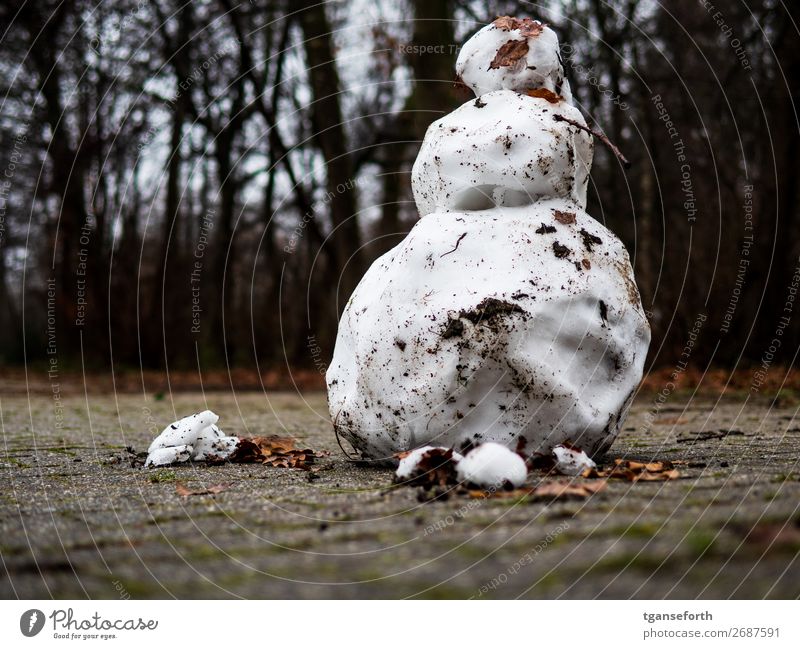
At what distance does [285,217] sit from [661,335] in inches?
527

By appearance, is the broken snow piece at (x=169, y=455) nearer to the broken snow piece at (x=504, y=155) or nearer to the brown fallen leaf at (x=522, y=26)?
the broken snow piece at (x=504, y=155)

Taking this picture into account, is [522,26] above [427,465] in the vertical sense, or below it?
above

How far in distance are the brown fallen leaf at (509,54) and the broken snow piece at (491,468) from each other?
2145 millimetres

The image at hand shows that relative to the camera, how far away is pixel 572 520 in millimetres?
2668

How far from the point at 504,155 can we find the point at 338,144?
10.2 metres

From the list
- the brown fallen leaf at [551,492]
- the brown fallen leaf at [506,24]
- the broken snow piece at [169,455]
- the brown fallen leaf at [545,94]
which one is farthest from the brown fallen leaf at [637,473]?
the brown fallen leaf at [506,24]

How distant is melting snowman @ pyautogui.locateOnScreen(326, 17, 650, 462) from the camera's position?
12.3 feet

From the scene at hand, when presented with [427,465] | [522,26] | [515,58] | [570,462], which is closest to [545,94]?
[515,58]

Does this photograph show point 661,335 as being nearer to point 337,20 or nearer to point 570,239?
point 570,239

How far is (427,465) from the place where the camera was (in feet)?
11.4

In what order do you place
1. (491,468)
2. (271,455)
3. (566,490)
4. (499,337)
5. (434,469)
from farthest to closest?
(271,455)
(499,337)
(434,469)
(491,468)
(566,490)

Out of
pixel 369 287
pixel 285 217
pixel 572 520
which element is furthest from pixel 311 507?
pixel 285 217

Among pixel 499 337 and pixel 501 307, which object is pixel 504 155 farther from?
pixel 499 337

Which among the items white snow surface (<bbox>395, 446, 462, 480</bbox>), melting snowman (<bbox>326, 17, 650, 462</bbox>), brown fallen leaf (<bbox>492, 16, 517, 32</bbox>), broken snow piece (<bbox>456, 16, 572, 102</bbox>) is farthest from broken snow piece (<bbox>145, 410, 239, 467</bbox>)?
brown fallen leaf (<bbox>492, 16, 517, 32</bbox>)
